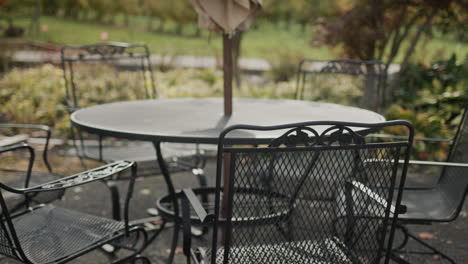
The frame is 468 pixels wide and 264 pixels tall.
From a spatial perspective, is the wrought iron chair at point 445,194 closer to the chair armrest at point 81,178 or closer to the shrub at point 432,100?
the chair armrest at point 81,178

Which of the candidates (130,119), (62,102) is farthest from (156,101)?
(62,102)

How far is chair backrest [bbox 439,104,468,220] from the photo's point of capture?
214cm

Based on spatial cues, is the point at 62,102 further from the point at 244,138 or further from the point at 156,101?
the point at 244,138

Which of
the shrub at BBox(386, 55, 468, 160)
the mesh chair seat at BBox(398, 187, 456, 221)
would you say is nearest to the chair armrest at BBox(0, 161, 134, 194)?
the mesh chair seat at BBox(398, 187, 456, 221)

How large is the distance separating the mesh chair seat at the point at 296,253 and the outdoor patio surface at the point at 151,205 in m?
1.15

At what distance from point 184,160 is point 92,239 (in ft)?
4.33

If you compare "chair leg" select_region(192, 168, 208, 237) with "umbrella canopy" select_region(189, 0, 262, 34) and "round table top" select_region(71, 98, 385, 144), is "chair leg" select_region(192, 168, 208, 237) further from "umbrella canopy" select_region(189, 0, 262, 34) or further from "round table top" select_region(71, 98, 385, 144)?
"umbrella canopy" select_region(189, 0, 262, 34)

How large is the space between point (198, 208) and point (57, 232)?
0.69 meters

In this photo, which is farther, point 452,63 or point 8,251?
point 452,63

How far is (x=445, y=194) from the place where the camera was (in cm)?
234

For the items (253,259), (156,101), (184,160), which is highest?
(156,101)

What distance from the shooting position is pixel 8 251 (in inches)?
69.5

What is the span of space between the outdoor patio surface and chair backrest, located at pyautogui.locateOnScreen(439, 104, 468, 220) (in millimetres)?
536

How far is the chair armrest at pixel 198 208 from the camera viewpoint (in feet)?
5.22
